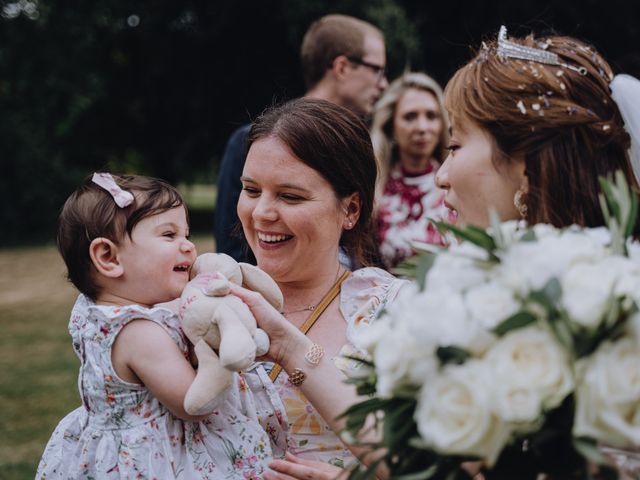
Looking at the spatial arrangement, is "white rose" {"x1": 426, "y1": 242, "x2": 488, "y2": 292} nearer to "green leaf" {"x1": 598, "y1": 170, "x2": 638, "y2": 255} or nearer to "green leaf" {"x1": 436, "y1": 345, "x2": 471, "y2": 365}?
"green leaf" {"x1": 436, "y1": 345, "x2": 471, "y2": 365}

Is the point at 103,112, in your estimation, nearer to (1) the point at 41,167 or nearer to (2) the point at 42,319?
(1) the point at 41,167

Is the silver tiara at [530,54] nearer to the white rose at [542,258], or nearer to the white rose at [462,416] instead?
the white rose at [542,258]

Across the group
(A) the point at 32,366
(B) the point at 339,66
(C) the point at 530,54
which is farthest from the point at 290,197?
(A) the point at 32,366

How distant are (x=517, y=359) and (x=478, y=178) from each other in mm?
1012

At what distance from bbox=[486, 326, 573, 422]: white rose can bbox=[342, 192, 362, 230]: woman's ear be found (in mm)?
1533

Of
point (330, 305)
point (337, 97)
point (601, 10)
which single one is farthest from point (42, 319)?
point (601, 10)

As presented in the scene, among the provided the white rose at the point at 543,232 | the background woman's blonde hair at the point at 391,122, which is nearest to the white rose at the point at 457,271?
the white rose at the point at 543,232

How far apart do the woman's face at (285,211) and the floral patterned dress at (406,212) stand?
242 centimetres

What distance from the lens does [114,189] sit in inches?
97.7

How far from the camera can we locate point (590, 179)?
2.17 m

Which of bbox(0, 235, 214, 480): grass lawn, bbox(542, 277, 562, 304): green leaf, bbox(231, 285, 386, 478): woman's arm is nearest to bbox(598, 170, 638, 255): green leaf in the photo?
bbox(542, 277, 562, 304): green leaf

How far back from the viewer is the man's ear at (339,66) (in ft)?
16.2

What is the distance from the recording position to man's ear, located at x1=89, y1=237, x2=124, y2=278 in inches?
95.3

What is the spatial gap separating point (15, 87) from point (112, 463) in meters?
20.6
